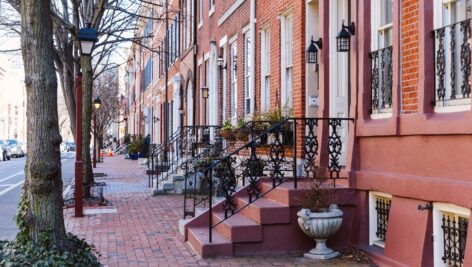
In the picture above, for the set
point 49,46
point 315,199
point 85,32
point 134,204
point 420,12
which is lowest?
point 134,204

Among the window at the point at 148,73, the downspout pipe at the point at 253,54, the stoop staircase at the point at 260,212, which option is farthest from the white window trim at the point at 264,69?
the window at the point at 148,73

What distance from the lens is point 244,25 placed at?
48.1 ft

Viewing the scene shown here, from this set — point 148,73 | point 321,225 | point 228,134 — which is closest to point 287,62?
point 228,134

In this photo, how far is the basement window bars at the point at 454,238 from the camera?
6.23 metres

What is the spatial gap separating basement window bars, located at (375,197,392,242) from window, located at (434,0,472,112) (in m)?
1.67

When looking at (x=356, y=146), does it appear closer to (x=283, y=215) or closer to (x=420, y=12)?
(x=283, y=215)

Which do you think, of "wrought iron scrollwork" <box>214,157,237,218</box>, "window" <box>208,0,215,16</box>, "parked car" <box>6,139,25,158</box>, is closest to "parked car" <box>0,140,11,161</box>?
"parked car" <box>6,139,25,158</box>

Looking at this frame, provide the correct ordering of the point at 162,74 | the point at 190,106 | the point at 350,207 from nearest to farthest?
1. the point at 350,207
2. the point at 190,106
3. the point at 162,74

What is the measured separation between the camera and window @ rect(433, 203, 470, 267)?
20.5 feet

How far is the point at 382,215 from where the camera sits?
25.8 ft

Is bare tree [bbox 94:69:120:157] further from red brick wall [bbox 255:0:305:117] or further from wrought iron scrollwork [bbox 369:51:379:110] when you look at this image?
wrought iron scrollwork [bbox 369:51:379:110]

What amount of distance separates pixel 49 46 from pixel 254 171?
158 inches

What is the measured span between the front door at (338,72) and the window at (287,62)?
1.95 m

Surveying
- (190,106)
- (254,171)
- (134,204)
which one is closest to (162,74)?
(190,106)
